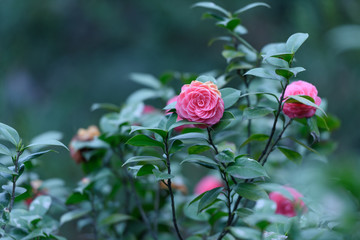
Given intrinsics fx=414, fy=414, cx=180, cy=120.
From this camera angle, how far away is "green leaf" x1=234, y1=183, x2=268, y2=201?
737 mm

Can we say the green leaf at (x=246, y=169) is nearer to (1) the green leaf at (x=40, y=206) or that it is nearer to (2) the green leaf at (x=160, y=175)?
(2) the green leaf at (x=160, y=175)

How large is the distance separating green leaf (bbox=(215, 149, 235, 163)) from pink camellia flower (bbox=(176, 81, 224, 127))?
6cm

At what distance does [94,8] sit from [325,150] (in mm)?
2405

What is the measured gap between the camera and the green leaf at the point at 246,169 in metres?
0.73

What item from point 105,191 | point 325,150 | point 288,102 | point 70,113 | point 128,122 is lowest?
point 70,113

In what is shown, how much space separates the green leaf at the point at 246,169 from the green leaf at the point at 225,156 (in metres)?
0.01

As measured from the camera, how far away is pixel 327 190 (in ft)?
1.38

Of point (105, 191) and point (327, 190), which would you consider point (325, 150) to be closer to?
point (105, 191)

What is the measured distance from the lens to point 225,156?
30.1 inches

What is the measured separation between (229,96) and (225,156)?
0.12 meters

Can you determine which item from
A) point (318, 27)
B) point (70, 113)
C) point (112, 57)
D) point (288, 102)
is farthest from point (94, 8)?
point (288, 102)

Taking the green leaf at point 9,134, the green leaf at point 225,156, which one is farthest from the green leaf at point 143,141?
the green leaf at point 9,134

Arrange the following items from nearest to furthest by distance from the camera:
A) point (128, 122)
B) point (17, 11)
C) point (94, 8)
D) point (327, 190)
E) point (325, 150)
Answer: point (327, 190) → point (128, 122) → point (325, 150) → point (17, 11) → point (94, 8)

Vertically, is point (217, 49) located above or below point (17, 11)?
below
